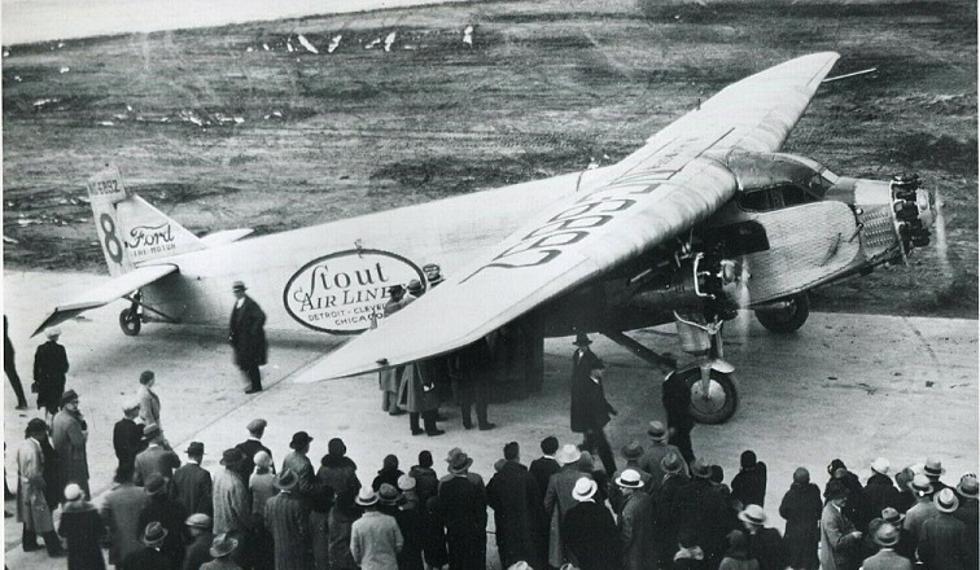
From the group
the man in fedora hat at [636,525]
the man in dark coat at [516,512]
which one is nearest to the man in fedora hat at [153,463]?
the man in dark coat at [516,512]

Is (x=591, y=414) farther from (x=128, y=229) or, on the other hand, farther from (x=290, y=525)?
(x=128, y=229)

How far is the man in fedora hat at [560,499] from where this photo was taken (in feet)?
23.5

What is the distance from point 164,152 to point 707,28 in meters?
9.88

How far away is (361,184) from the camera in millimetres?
18312

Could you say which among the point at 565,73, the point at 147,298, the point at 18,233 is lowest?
the point at 147,298

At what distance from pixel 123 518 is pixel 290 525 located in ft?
4.30

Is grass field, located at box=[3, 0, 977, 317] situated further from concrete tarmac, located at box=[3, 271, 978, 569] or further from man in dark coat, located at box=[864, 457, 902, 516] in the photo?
man in dark coat, located at box=[864, 457, 902, 516]

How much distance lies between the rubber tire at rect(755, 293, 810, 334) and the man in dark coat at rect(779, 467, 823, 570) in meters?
5.16

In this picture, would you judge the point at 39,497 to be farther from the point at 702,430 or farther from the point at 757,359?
the point at 757,359

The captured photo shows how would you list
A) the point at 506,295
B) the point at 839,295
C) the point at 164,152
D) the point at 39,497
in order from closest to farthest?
the point at 506,295, the point at 39,497, the point at 839,295, the point at 164,152

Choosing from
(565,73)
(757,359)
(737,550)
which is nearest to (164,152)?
(565,73)

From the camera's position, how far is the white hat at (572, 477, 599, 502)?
22.1 feet

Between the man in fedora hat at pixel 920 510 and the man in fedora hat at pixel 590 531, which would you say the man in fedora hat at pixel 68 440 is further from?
the man in fedora hat at pixel 920 510

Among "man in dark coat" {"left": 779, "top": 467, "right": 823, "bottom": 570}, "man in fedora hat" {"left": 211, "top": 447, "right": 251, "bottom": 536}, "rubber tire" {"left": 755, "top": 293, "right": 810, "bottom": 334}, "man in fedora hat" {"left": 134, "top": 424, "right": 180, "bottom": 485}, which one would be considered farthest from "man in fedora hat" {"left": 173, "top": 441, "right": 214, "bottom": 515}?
"rubber tire" {"left": 755, "top": 293, "right": 810, "bottom": 334}
